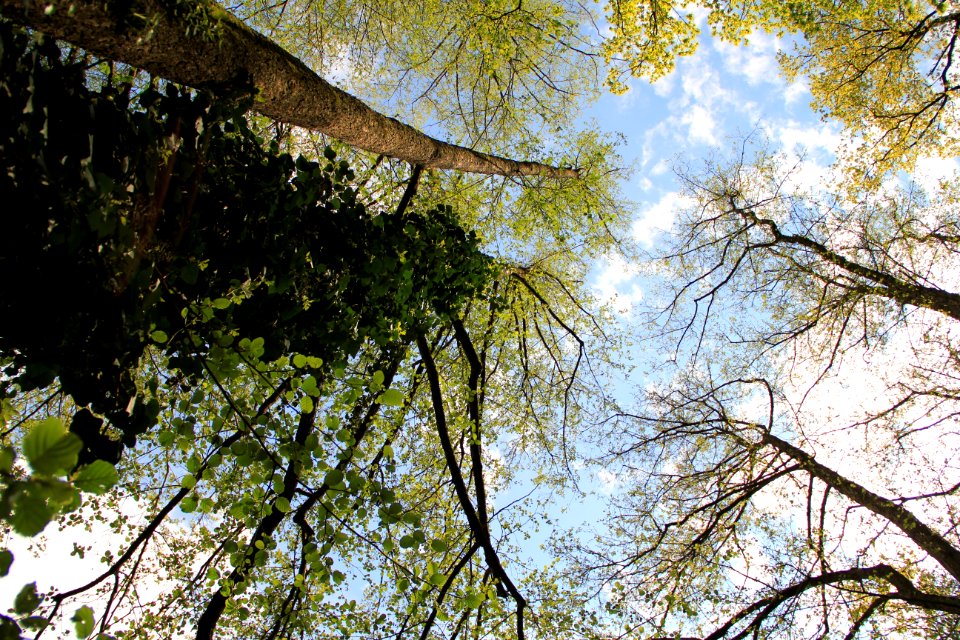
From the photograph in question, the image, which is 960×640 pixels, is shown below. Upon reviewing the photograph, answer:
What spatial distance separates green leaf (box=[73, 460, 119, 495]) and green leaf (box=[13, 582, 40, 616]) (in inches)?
6.6

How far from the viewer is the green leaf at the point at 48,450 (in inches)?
24.5

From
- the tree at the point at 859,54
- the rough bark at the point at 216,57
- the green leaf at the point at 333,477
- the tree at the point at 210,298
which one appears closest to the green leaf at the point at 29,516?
the tree at the point at 210,298

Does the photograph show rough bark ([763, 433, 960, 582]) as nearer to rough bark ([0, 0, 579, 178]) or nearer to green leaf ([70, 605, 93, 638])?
rough bark ([0, 0, 579, 178])

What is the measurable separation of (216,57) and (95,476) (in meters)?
2.72

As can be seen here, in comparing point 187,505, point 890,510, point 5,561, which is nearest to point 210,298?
point 187,505

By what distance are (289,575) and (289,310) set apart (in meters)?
4.16

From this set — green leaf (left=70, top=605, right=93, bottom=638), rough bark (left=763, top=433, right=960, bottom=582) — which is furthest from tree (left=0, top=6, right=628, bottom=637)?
rough bark (left=763, top=433, right=960, bottom=582)

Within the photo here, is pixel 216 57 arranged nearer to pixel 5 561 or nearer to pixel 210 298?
pixel 210 298

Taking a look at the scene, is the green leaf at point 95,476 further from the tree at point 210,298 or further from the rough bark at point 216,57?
the rough bark at point 216,57

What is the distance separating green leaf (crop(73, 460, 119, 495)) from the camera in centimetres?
83

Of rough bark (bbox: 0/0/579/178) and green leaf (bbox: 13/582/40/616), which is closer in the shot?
green leaf (bbox: 13/582/40/616)

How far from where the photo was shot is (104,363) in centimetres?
225

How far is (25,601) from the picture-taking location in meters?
0.83

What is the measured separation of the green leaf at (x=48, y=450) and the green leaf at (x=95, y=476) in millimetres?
204
